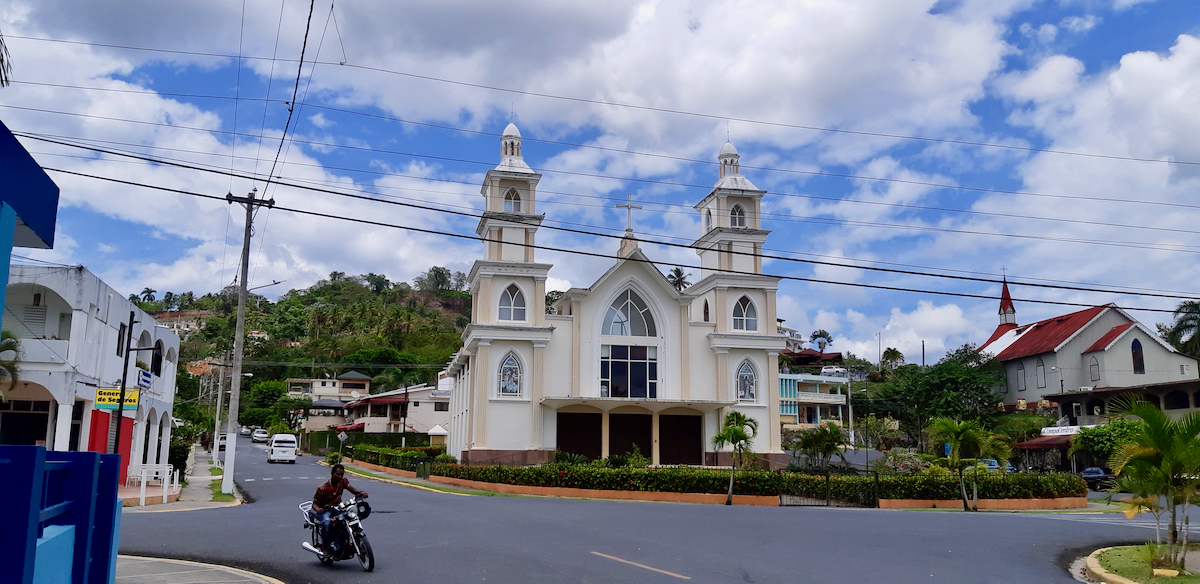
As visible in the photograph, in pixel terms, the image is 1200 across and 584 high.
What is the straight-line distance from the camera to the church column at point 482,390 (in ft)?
130

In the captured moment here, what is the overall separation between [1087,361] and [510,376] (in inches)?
1597

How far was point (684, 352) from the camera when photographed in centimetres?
4238

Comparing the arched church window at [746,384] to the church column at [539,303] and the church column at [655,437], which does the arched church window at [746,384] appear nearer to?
the church column at [655,437]

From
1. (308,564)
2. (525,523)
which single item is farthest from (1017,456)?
(308,564)

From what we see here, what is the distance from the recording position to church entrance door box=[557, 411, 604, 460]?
41.6m

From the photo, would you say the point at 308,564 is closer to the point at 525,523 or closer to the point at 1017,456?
the point at 525,523

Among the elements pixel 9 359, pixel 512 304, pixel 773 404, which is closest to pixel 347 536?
pixel 9 359

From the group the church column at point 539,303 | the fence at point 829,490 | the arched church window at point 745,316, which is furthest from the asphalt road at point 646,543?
the arched church window at point 745,316

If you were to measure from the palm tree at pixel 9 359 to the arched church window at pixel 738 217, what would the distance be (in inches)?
1199

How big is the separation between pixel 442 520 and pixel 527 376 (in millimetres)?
21710

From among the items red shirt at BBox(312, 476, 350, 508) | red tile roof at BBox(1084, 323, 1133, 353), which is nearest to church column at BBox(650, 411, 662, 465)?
red shirt at BBox(312, 476, 350, 508)

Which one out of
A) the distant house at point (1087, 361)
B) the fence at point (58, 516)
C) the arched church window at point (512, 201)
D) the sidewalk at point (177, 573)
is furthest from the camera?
the distant house at point (1087, 361)

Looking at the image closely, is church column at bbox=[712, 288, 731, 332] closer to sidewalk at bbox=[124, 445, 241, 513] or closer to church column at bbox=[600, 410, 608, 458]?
church column at bbox=[600, 410, 608, 458]

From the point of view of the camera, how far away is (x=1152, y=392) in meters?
47.1
